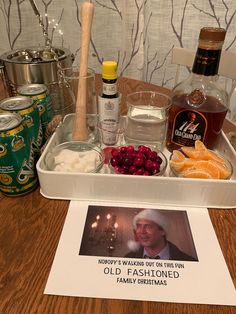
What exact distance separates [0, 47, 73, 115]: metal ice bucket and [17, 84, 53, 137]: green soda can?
4 centimetres

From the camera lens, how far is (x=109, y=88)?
608mm

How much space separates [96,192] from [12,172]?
0.16m

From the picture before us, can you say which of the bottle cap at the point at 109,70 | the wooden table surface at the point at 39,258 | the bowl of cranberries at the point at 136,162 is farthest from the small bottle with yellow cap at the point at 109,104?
the wooden table surface at the point at 39,258

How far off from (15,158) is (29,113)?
0.10 metres

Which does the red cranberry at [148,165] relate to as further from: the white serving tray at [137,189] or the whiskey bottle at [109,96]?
the whiskey bottle at [109,96]

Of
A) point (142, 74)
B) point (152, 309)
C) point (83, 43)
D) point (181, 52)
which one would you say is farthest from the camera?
point (142, 74)

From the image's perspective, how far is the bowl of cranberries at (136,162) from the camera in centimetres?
53

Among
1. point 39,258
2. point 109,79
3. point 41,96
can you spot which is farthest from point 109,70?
point 39,258

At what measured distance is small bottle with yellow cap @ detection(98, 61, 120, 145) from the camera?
59cm

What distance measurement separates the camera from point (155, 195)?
52 centimetres

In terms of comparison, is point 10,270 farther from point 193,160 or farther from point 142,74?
point 142,74

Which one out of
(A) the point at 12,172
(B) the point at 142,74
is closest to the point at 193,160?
(A) the point at 12,172

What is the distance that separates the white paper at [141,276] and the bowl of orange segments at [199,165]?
4.5 inches

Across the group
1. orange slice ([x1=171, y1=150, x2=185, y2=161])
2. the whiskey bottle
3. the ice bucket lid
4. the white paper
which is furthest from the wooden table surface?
the ice bucket lid
